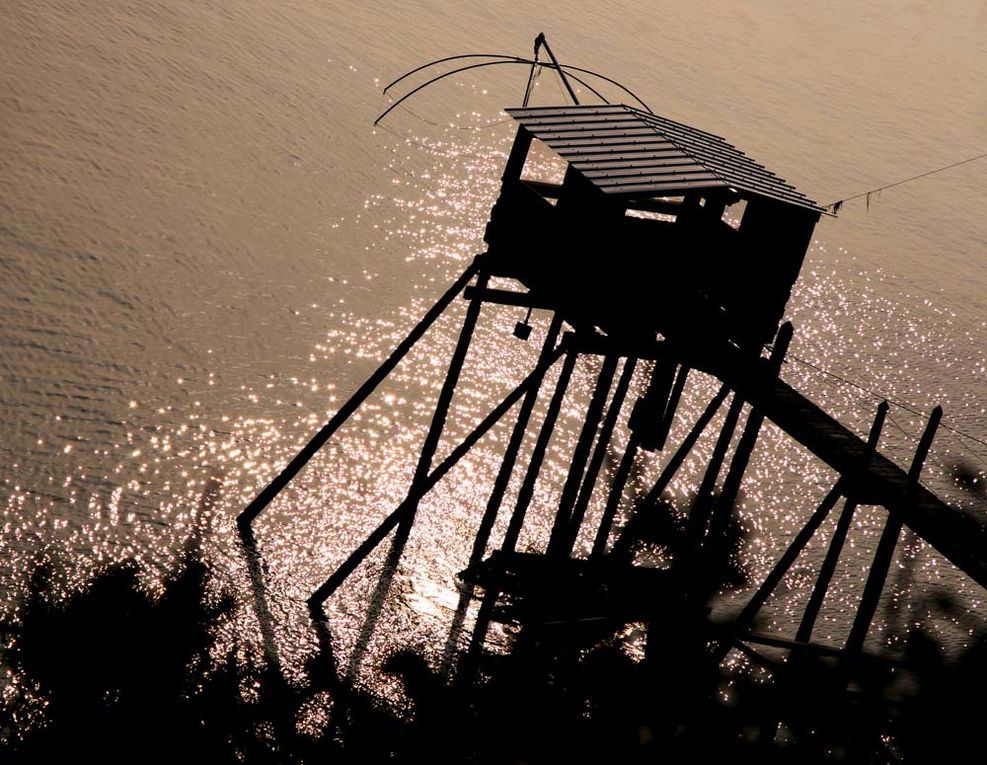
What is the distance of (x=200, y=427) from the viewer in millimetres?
12742

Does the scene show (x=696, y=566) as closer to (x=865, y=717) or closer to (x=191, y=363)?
(x=865, y=717)

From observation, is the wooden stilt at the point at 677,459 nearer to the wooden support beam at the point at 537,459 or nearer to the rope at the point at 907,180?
the wooden support beam at the point at 537,459

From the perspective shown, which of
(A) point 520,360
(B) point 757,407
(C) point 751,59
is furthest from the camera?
(C) point 751,59

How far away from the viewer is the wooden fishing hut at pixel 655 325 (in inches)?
349

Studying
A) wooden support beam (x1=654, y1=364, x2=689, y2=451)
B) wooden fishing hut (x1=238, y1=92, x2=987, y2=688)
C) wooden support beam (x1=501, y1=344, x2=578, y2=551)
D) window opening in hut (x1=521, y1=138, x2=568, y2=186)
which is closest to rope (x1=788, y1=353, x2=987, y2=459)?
window opening in hut (x1=521, y1=138, x2=568, y2=186)

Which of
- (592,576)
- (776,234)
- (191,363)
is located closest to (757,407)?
(776,234)

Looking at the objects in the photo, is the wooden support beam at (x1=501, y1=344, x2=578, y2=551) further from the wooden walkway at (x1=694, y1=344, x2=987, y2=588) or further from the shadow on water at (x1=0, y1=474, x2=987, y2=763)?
the wooden walkway at (x1=694, y1=344, x2=987, y2=588)

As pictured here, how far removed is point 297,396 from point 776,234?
579 cm

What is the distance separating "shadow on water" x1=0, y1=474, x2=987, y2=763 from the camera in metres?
9.14

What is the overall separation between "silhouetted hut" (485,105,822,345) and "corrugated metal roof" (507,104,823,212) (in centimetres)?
2

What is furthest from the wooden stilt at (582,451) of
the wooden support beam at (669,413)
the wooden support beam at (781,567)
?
the wooden support beam at (781,567)

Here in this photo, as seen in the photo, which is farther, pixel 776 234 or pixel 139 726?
pixel 776 234

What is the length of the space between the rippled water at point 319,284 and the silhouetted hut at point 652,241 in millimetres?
2986

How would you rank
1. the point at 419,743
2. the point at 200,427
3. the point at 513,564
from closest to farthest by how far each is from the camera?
the point at 419,743, the point at 513,564, the point at 200,427
